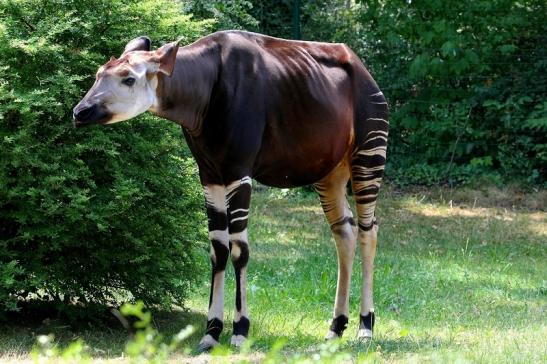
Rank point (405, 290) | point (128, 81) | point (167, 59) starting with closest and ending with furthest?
point (128, 81) < point (167, 59) < point (405, 290)

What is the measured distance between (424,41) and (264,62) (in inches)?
301

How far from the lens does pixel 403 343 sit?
18.7 ft

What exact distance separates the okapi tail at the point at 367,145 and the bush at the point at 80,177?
3.67ft

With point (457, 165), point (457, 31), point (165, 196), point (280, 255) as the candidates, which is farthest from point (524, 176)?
point (165, 196)

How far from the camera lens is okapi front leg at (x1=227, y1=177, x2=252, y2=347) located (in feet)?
17.0

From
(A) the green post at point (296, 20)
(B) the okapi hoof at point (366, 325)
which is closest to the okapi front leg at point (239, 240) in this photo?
(B) the okapi hoof at point (366, 325)

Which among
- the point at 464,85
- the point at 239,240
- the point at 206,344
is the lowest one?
the point at 464,85

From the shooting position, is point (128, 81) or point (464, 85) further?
point (464, 85)

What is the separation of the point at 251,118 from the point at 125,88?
2.53ft

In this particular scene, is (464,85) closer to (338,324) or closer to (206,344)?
(338,324)

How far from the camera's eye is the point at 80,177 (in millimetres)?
5680

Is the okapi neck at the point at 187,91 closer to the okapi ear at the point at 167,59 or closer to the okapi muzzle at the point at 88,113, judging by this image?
the okapi ear at the point at 167,59

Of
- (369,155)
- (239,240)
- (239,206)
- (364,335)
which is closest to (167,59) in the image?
(239,206)

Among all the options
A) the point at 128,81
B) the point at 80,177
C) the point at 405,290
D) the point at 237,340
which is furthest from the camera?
the point at 405,290
